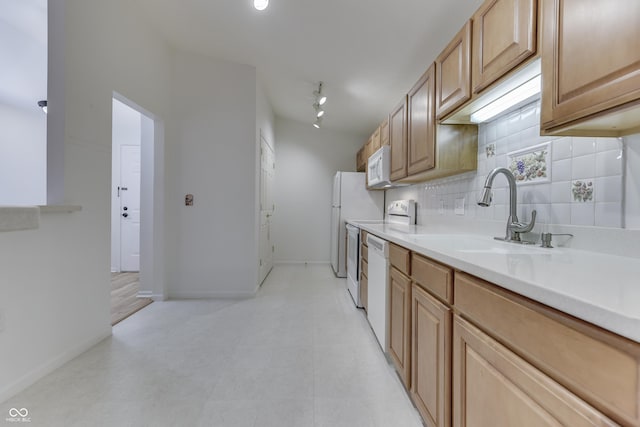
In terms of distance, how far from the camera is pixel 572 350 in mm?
531

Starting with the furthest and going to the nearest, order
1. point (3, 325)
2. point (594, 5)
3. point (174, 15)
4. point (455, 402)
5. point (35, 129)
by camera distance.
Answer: point (35, 129), point (174, 15), point (3, 325), point (455, 402), point (594, 5)

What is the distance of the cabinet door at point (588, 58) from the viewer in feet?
2.32

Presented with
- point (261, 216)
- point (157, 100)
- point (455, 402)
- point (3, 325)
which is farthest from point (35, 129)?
point (455, 402)

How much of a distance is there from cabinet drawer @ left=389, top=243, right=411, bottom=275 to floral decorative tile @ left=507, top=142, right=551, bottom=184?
0.72m

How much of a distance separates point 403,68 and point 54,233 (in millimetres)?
2959

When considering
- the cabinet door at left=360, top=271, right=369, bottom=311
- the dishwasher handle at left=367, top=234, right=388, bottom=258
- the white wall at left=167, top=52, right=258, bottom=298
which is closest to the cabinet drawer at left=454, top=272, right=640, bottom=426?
the dishwasher handle at left=367, top=234, right=388, bottom=258

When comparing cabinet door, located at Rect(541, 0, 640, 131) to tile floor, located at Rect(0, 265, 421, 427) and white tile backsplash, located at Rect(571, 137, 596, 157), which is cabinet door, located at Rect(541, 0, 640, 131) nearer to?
white tile backsplash, located at Rect(571, 137, 596, 157)

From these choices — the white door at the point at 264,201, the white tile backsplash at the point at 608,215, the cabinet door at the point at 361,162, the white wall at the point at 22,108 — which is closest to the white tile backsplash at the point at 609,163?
the white tile backsplash at the point at 608,215

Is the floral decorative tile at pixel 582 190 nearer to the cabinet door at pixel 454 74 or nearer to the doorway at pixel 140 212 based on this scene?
the cabinet door at pixel 454 74

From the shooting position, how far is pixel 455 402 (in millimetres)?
956

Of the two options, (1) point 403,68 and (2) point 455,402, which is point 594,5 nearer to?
(2) point 455,402

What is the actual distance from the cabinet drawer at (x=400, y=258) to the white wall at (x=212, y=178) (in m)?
1.92

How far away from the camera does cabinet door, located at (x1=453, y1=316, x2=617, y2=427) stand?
0.54 metres

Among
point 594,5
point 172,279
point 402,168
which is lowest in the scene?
point 172,279
